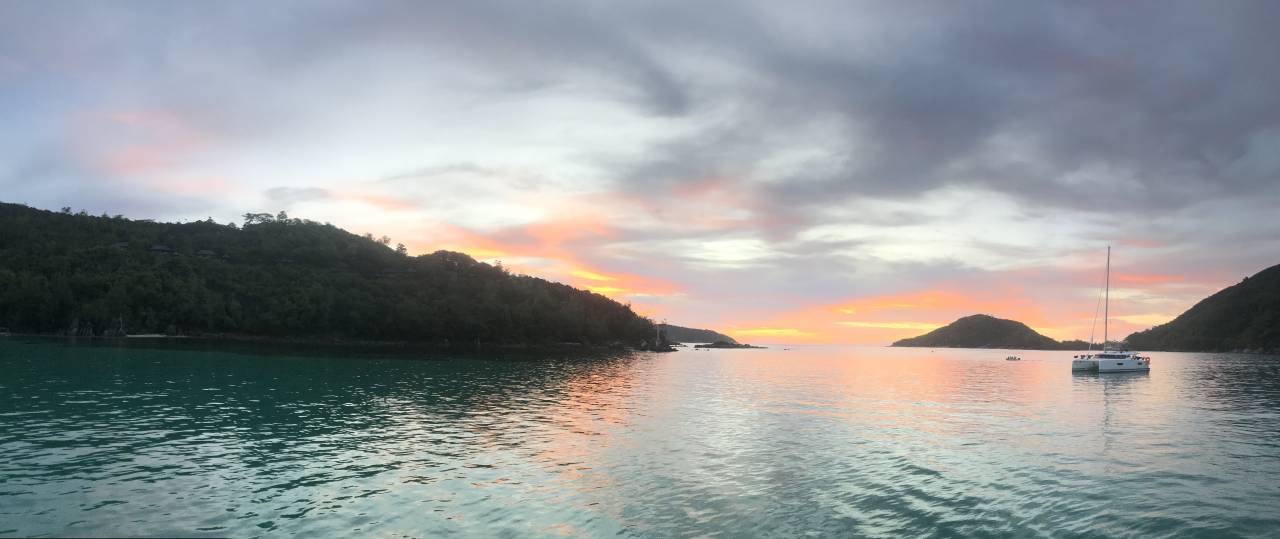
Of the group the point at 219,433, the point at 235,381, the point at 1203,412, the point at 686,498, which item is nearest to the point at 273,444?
the point at 219,433

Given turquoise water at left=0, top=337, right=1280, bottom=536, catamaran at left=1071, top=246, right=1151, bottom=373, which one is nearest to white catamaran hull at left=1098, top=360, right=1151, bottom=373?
catamaran at left=1071, top=246, right=1151, bottom=373

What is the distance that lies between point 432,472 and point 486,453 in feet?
18.2

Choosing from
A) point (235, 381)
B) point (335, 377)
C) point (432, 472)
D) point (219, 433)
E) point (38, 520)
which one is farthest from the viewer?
point (335, 377)

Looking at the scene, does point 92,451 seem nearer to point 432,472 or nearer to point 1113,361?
point 432,472

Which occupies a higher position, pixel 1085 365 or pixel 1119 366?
pixel 1119 366

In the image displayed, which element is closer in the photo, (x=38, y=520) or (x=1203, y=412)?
(x=38, y=520)

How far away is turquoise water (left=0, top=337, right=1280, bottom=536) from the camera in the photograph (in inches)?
966

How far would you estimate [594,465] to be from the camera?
114 feet

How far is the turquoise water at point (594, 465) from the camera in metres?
24.5

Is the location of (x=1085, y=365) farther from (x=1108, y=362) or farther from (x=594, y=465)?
(x=594, y=465)

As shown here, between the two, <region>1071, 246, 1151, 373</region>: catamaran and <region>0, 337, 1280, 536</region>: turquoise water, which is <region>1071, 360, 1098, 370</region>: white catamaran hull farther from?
<region>0, 337, 1280, 536</region>: turquoise water

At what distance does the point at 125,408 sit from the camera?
4816 centimetres

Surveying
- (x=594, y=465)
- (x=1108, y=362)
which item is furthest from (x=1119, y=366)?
(x=594, y=465)

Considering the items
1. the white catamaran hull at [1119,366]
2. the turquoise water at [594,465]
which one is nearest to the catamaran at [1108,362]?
the white catamaran hull at [1119,366]
